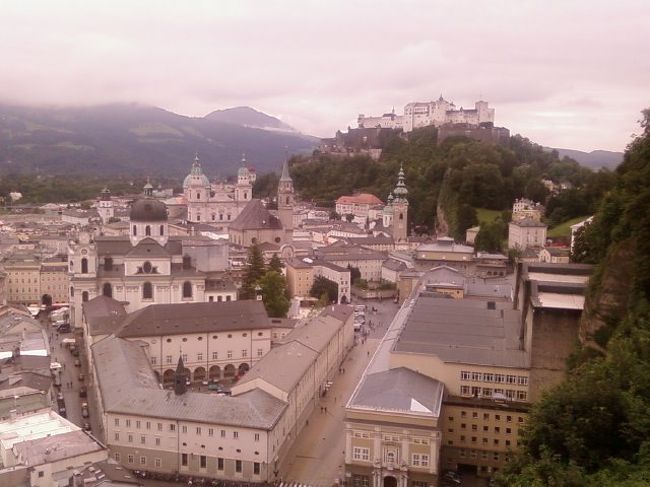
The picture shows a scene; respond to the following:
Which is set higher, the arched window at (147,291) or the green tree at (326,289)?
the arched window at (147,291)

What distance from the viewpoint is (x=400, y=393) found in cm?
2453

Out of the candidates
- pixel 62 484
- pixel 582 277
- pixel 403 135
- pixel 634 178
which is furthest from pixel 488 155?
pixel 62 484

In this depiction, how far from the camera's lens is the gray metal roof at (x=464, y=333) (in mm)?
26859

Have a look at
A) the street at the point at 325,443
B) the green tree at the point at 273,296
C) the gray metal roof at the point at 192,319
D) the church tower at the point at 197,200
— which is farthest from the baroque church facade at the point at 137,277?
the church tower at the point at 197,200

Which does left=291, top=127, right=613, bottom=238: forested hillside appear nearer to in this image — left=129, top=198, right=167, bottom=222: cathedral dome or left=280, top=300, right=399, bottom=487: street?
left=280, top=300, right=399, bottom=487: street

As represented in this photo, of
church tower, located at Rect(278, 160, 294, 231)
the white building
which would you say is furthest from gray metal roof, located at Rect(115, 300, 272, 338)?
the white building

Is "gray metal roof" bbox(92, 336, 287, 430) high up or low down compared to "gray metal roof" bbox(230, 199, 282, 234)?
down

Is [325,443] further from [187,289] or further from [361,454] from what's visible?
[187,289]

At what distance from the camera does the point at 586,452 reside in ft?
53.5

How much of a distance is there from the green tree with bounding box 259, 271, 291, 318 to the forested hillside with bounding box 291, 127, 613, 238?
24593 mm

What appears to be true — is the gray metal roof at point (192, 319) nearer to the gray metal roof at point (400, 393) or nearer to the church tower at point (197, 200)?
the gray metal roof at point (400, 393)

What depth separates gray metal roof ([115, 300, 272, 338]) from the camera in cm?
3512

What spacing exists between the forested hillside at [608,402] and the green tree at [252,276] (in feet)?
93.0

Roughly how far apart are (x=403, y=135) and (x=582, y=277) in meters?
89.4
